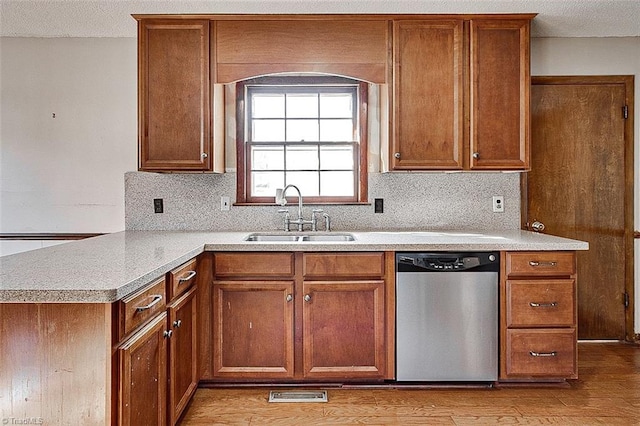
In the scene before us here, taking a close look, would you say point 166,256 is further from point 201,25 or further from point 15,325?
point 201,25

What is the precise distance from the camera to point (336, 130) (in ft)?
10.8

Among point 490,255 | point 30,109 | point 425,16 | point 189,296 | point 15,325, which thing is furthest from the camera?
point 30,109

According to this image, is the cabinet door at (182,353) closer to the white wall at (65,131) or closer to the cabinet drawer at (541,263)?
the white wall at (65,131)

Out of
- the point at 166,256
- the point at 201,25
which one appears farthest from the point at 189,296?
the point at 201,25

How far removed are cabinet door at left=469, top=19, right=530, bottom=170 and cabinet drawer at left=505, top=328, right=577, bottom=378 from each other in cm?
102

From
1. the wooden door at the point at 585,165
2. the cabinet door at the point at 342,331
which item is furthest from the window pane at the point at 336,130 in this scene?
the wooden door at the point at 585,165

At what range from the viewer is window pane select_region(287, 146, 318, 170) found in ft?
10.8

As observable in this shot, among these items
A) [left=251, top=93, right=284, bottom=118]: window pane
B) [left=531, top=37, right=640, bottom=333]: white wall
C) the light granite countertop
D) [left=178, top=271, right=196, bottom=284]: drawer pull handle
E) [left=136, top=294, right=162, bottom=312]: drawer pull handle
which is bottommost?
[left=136, top=294, right=162, bottom=312]: drawer pull handle

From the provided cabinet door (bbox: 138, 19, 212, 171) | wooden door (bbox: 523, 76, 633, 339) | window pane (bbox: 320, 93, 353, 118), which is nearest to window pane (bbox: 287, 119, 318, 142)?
window pane (bbox: 320, 93, 353, 118)

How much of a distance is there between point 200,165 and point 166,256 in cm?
99

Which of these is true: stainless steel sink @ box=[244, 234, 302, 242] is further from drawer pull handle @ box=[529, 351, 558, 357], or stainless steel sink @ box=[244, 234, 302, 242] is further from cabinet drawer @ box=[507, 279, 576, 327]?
drawer pull handle @ box=[529, 351, 558, 357]

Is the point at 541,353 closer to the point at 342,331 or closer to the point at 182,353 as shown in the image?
the point at 342,331

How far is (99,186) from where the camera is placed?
325 centimetres

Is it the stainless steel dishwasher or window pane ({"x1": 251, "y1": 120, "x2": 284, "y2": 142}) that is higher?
window pane ({"x1": 251, "y1": 120, "x2": 284, "y2": 142})
